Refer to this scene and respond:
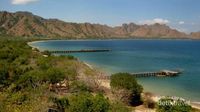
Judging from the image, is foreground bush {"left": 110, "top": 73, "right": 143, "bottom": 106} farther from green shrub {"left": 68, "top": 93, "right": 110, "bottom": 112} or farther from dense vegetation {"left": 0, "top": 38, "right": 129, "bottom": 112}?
green shrub {"left": 68, "top": 93, "right": 110, "bottom": 112}

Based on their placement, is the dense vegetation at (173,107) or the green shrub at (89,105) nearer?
the dense vegetation at (173,107)

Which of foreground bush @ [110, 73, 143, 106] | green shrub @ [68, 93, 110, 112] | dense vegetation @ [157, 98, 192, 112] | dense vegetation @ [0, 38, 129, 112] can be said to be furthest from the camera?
foreground bush @ [110, 73, 143, 106]

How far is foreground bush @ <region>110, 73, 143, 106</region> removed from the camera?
43.0 m

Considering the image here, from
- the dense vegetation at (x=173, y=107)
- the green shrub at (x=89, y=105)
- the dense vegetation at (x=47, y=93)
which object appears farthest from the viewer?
the green shrub at (x=89, y=105)

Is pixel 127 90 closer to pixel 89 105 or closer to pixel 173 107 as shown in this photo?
pixel 173 107

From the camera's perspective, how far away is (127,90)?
4303 cm

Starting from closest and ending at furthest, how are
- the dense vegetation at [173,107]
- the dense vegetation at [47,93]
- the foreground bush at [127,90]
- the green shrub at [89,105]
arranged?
the dense vegetation at [47,93] → the dense vegetation at [173,107] → the green shrub at [89,105] → the foreground bush at [127,90]

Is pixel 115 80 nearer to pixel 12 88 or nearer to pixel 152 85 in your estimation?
pixel 12 88

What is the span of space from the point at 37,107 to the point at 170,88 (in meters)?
39.8

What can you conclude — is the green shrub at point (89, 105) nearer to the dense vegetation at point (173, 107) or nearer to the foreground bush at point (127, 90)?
the dense vegetation at point (173, 107)

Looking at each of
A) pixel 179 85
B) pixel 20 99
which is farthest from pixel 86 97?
pixel 179 85

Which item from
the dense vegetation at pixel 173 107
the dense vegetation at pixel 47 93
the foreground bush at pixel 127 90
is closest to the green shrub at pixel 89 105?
the dense vegetation at pixel 47 93

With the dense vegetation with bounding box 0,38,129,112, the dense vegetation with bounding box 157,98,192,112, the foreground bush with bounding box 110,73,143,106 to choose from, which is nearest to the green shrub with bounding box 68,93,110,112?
the dense vegetation with bounding box 0,38,129,112

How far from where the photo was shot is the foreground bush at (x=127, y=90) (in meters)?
43.0
